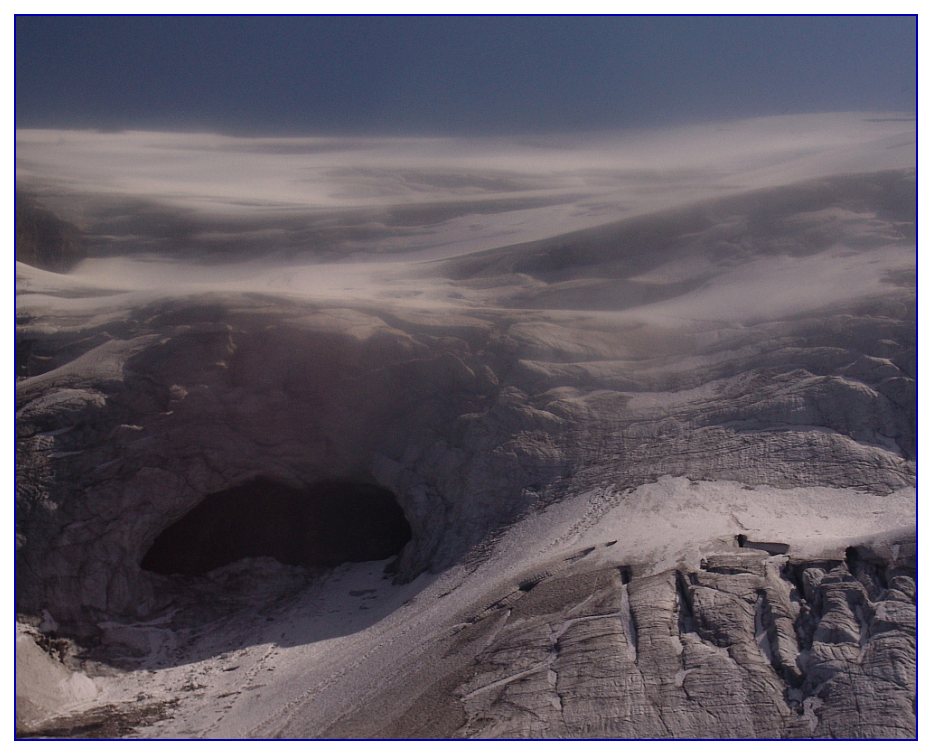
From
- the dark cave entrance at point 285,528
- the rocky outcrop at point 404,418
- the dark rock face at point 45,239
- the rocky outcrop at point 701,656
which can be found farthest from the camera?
the dark rock face at point 45,239

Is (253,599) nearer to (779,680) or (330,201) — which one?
(779,680)

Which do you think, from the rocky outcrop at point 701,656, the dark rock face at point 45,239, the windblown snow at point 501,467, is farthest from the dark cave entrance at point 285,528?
the dark rock face at point 45,239

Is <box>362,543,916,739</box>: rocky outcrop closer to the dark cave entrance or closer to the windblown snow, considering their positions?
the windblown snow

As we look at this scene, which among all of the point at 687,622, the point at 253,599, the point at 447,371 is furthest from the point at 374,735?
the point at 447,371

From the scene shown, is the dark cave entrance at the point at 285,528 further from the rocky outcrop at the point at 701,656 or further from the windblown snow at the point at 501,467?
the rocky outcrop at the point at 701,656

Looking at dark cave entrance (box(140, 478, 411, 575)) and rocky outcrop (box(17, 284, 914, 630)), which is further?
dark cave entrance (box(140, 478, 411, 575))

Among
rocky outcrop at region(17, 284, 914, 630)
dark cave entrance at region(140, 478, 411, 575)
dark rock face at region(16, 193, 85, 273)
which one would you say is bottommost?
dark cave entrance at region(140, 478, 411, 575)

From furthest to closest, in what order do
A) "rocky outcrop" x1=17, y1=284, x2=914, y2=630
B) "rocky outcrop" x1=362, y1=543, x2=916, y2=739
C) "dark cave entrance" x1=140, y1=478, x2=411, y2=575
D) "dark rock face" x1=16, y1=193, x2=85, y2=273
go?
"dark rock face" x1=16, y1=193, x2=85, y2=273
"dark cave entrance" x1=140, y1=478, x2=411, y2=575
"rocky outcrop" x1=17, y1=284, x2=914, y2=630
"rocky outcrop" x1=362, y1=543, x2=916, y2=739

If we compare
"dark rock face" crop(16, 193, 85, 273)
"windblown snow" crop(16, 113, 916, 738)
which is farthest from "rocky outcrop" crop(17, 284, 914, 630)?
"dark rock face" crop(16, 193, 85, 273)
